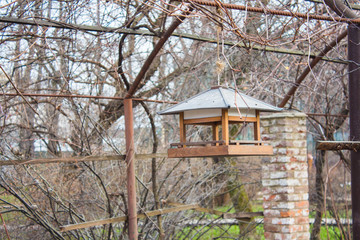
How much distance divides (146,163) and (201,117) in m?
3.30

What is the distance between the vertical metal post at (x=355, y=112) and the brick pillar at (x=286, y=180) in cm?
109

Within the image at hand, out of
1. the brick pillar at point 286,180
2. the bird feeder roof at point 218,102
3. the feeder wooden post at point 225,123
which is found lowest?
the brick pillar at point 286,180

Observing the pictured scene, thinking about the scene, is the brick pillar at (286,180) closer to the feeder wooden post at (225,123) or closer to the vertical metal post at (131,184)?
the vertical metal post at (131,184)

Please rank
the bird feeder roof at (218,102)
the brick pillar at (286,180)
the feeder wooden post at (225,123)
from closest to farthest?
the bird feeder roof at (218,102) → the feeder wooden post at (225,123) → the brick pillar at (286,180)

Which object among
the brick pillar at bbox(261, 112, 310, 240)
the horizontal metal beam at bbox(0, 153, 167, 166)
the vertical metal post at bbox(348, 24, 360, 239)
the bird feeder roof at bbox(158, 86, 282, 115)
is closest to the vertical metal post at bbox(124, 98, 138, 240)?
the horizontal metal beam at bbox(0, 153, 167, 166)

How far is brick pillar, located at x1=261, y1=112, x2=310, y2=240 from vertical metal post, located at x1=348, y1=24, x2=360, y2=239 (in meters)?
1.09

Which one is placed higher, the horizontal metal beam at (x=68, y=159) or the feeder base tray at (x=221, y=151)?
the feeder base tray at (x=221, y=151)

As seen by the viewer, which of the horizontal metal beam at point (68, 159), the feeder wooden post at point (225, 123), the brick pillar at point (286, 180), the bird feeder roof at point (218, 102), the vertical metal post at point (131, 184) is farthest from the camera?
the brick pillar at point (286, 180)

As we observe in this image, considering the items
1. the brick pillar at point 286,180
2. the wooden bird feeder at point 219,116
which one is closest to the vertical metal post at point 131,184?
the wooden bird feeder at point 219,116

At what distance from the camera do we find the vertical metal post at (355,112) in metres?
3.91

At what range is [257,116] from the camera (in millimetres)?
3574

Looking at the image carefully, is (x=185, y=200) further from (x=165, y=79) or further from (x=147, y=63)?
(x=147, y=63)

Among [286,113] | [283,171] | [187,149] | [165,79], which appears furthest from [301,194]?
[165,79]

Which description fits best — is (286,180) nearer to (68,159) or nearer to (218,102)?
(218,102)
